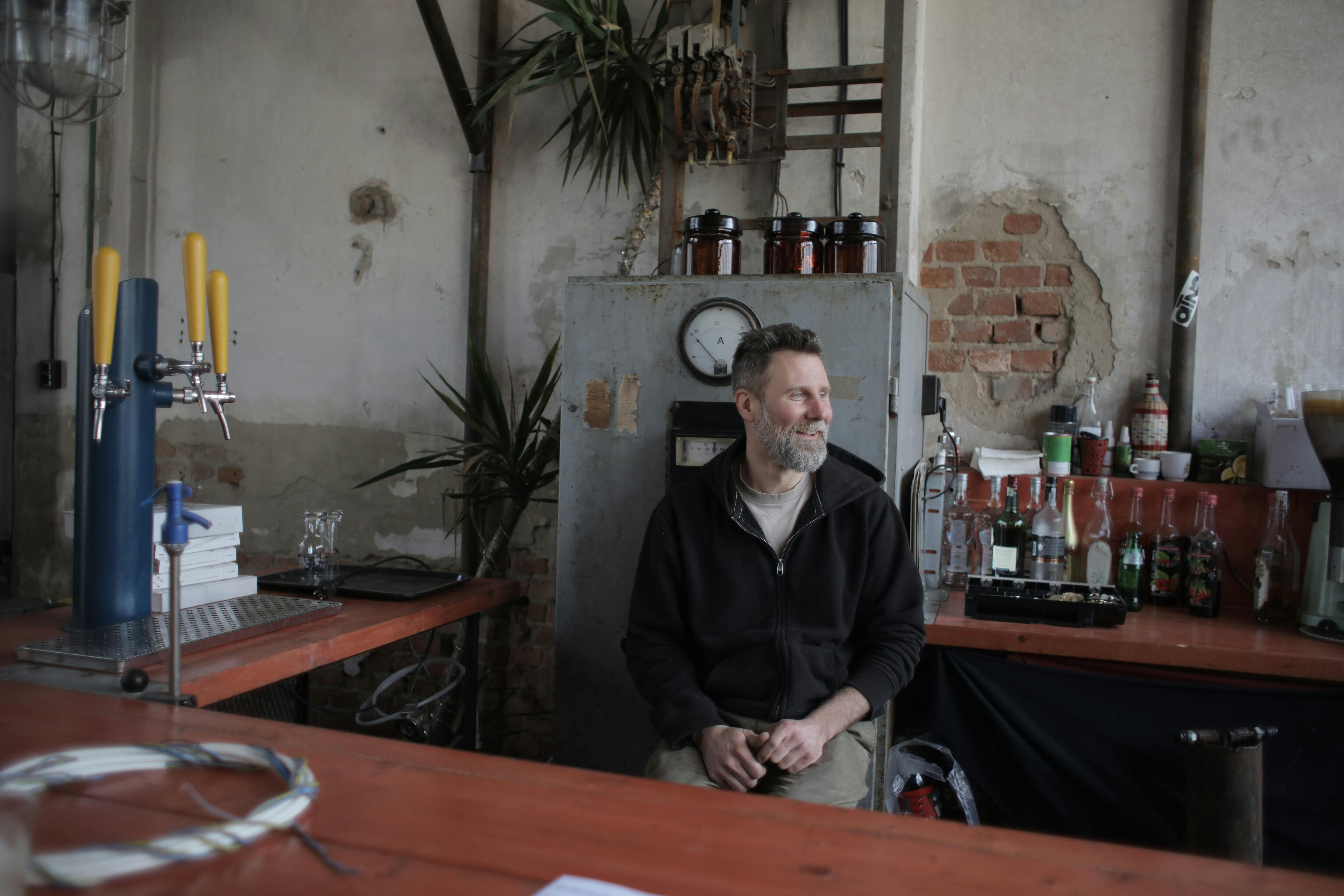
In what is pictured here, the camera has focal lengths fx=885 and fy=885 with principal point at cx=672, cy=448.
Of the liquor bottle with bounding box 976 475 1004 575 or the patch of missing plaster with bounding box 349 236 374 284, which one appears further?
the patch of missing plaster with bounding box 349 236 374 284

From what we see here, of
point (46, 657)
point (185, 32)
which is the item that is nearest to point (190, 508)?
point (46, 657)

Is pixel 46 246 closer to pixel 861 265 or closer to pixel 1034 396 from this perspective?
pixel 861 265

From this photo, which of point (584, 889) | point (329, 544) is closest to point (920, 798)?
point (329, 544)

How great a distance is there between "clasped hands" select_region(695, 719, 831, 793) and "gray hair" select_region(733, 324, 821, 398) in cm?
70

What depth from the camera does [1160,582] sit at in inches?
101

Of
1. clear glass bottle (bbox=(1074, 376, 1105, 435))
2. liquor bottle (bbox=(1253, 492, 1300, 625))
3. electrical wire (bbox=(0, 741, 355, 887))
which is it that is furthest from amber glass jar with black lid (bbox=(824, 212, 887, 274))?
electrical wire (bbox=(0, 741, 355, 887))

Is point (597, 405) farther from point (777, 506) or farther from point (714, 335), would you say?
point (777, 506)

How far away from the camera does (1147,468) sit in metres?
2.65

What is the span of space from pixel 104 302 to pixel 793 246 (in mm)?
1506

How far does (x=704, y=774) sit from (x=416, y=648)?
2090mm

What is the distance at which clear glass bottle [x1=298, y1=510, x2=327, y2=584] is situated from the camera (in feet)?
6.83

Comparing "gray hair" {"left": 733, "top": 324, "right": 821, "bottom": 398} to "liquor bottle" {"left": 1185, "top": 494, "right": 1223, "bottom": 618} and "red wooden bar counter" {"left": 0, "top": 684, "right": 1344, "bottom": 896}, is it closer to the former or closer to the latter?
"red wooden bar counter" {"left": 0, "top": 684, "right": 1344, "bottom": 896}

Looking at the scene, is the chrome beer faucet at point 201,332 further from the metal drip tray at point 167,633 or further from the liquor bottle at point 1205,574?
the liquor bottle at point 1205,574

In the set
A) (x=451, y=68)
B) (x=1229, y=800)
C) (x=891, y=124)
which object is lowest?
(x=1229, y=800)
